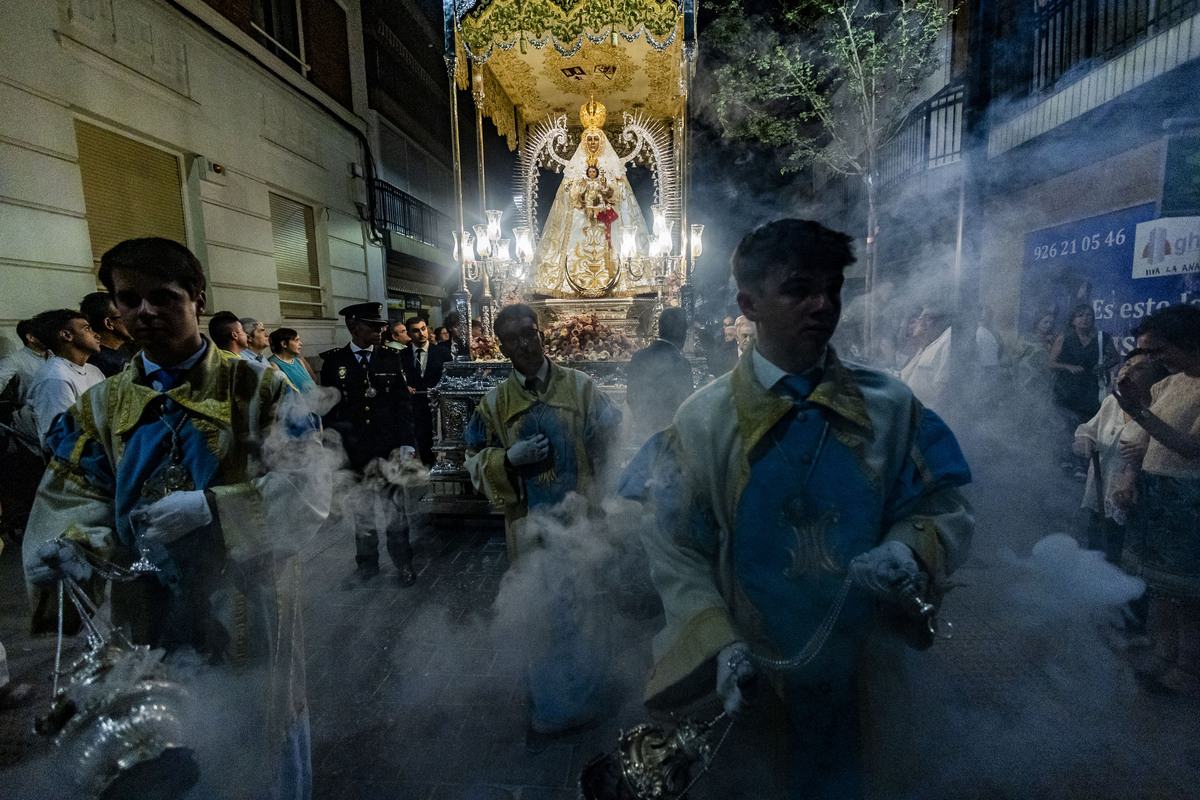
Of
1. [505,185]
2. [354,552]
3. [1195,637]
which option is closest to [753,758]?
[1195,637]

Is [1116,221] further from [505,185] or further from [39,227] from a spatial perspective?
[39,227]

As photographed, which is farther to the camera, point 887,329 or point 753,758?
point 887,329

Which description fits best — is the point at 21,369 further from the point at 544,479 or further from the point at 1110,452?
the point at 1110,452

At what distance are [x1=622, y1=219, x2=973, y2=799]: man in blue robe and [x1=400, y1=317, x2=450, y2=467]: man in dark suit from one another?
403 centimetres

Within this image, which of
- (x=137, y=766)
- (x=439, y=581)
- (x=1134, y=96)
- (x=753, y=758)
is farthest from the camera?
(x=1134, y=96)

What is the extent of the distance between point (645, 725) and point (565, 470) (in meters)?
1.50

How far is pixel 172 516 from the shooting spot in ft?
5.16

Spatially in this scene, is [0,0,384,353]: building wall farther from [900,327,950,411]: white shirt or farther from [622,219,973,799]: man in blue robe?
[900,327,950,411]: white shirt

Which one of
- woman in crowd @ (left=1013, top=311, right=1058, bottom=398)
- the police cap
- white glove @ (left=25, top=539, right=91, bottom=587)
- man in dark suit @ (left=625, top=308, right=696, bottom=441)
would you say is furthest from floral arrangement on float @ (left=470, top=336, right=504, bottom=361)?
woman in crowd @ (left=1013, top=311, right=1058, bottom=398)

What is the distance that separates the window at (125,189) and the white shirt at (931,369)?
8.75m

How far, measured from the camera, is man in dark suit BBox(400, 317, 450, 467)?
5.35 metres

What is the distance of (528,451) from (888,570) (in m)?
1.66

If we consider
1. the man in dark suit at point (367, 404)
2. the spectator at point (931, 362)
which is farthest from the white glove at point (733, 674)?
the spectator at point (931, 362)

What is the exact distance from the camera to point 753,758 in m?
1.55
